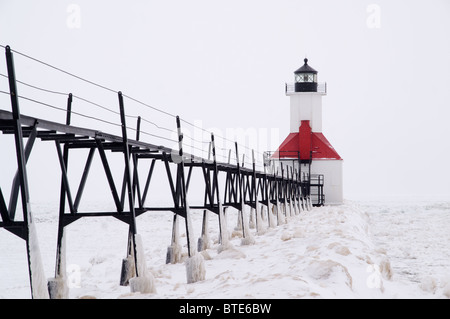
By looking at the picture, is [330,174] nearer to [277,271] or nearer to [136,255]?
[277,271]

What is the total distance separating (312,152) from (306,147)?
0.63 meters

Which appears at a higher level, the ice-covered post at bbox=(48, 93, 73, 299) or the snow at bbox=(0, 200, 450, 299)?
the ice-covered post at bbox=(48, 93, 73, 299)

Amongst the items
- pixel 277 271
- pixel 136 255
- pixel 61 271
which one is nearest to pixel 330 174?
pixel 277 271

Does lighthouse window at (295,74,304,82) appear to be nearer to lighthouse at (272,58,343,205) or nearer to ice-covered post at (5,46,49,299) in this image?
lighthouse at (272,58,343,205)

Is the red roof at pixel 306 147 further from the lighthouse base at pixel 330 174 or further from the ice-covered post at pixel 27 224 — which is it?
the ice-covered post at pixel 27 224

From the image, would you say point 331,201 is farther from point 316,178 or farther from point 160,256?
point 160,256

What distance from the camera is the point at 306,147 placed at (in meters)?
42.5

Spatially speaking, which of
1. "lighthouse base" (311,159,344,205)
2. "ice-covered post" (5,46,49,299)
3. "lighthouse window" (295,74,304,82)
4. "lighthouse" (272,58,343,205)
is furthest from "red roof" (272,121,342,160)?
"ice-covered post" (5,46,49,299)

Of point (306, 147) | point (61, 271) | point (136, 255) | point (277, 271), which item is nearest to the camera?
point (61, 271)

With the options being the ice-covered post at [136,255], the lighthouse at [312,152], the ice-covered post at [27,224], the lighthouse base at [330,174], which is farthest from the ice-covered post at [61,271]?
the lighthouse base at [330,174]

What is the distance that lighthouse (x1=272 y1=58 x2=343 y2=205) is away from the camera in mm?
42219

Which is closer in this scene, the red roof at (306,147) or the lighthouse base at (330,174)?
the lighthouse base at (330,174)

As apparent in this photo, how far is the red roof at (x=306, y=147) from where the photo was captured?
42438mm
